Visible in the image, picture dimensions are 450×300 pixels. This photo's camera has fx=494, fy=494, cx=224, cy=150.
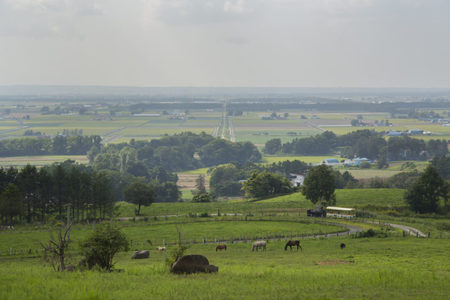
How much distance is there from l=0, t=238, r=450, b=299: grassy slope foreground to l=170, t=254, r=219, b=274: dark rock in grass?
0.61m

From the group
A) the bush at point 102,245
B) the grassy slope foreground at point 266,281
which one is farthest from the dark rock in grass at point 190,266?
the bush at point 102,245

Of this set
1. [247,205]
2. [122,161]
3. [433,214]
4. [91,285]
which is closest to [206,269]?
[91,285]

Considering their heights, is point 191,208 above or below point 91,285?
below

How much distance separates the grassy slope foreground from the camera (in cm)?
2097

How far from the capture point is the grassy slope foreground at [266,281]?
2097cm

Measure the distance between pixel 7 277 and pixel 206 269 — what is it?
10.1 m

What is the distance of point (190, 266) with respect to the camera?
87.6ft

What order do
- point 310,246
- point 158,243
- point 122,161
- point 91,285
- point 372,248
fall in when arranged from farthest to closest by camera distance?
point 122,161
point 158,243
point 310,246
point 372,248
point 91,285

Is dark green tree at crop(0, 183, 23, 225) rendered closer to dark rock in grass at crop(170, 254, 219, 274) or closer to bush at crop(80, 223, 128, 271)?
bush at crop(80, 223, 128, 271)

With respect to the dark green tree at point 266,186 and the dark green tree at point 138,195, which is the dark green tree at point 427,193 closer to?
the dark green tree at point 266,186

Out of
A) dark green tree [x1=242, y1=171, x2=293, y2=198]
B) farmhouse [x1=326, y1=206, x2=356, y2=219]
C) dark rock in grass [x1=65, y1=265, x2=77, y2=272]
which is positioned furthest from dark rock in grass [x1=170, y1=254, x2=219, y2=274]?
dark green tree [x1=242, y1=171, x2=293, y2=198]

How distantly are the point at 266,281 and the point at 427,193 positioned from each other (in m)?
55.9

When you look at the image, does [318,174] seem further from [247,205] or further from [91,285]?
[91,285]

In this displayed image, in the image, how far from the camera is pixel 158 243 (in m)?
49.2
